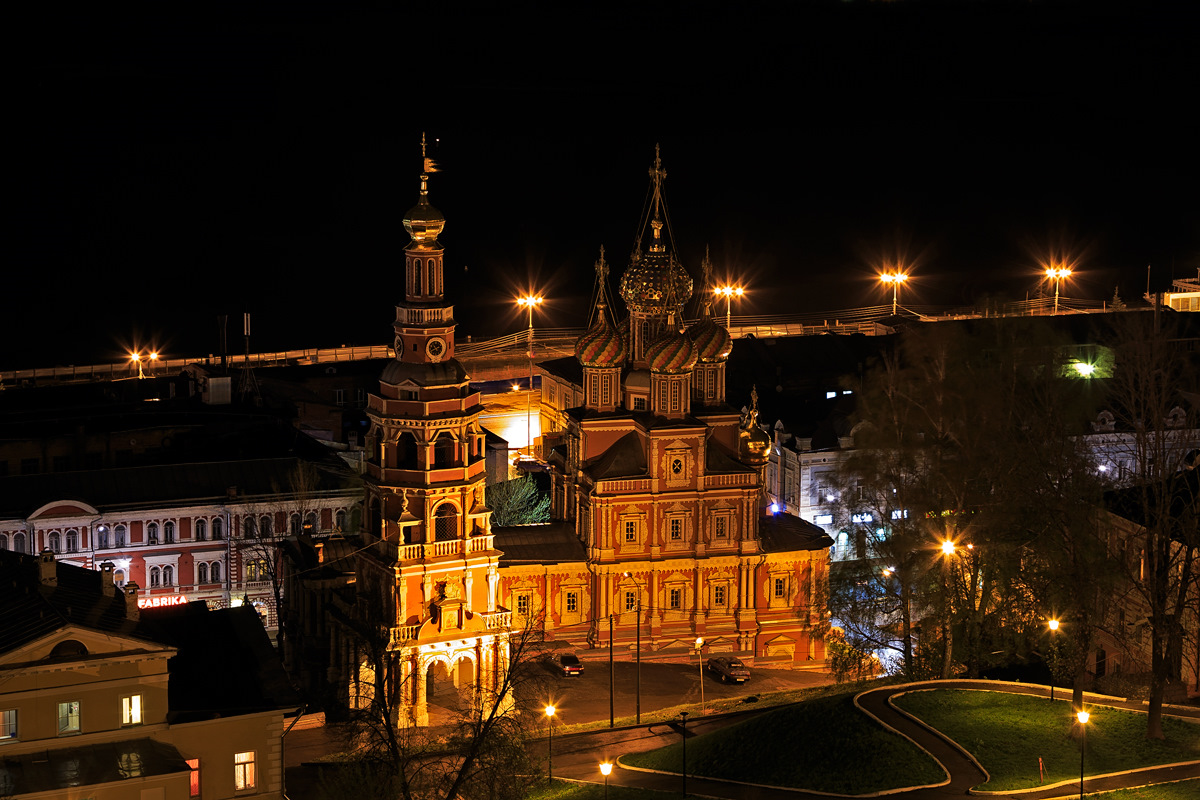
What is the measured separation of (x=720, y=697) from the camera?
74.6 metres

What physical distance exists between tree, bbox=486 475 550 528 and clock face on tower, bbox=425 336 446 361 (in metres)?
19.2

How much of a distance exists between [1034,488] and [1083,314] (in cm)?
5419

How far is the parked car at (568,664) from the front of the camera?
7581cm

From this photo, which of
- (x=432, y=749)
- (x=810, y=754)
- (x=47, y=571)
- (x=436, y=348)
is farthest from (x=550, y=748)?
(x=47, y=571)

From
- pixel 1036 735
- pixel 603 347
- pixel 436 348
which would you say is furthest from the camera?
pixel 603 347

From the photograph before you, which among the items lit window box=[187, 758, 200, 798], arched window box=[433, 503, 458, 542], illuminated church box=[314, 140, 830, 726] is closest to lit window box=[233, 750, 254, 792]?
lit window box=[187, 758, 200, 798]

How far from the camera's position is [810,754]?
60656mm

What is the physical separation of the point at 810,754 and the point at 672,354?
22306mm

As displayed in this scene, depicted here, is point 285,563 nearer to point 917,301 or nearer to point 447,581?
point 447,581

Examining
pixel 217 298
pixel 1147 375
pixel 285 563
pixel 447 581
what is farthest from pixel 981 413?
pixel 217 298

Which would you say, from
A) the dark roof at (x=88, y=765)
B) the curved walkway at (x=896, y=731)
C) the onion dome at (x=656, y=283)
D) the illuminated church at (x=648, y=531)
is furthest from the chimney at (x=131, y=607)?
the onion dome at (x=656, y=283)

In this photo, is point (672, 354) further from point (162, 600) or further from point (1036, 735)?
point (1036, 735)

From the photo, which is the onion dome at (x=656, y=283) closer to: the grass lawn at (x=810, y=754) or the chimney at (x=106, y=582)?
the grass lawn at (x=810, y=754)

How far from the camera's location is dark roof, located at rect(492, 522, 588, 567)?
79.0 m
